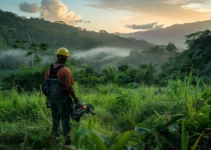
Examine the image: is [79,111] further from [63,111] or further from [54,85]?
[54,85]

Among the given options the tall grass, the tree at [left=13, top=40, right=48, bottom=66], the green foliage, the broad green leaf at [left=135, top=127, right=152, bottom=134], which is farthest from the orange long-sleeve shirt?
the green foliage

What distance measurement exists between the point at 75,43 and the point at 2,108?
333 ft

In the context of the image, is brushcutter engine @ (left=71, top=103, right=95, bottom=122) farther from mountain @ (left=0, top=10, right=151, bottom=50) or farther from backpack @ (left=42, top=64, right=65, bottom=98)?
mountain @ (left=0, top=10, right=151, bottom=50)

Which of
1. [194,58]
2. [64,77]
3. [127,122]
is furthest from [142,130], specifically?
[194,58]

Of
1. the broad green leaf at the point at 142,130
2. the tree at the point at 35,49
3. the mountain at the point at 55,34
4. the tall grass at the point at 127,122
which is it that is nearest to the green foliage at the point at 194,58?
the tree at the point at 35,49

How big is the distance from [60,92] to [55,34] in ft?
350

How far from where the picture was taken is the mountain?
281ft

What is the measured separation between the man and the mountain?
75924 mm

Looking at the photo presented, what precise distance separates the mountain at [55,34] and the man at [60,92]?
7592 centimetres

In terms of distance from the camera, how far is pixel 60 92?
5621mm

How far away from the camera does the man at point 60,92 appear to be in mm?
5551

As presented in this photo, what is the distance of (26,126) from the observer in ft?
20.9

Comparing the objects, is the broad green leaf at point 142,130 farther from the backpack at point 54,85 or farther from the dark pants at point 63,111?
the dark pants at point 63,111

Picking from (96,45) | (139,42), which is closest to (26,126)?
(96,45)
